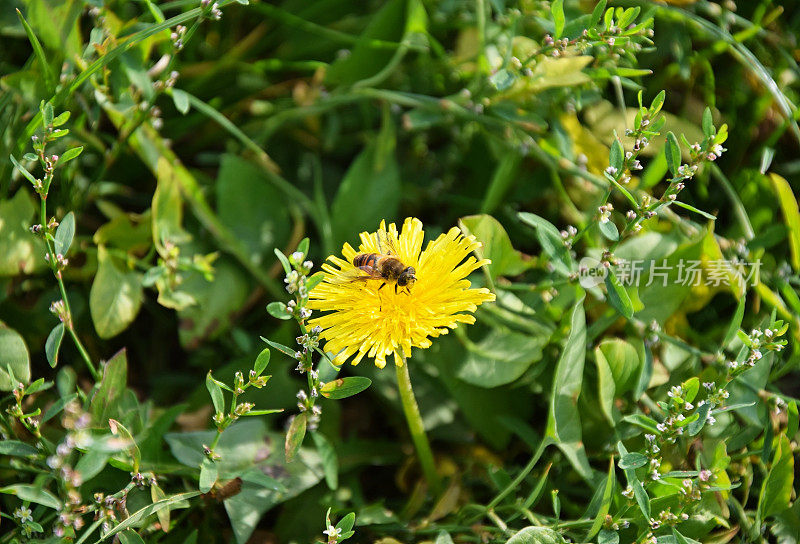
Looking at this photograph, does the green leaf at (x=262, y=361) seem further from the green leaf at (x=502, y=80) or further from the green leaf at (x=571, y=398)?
the green leaf at (x=502, y=80)

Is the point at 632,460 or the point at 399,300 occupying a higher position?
the point at 399,300

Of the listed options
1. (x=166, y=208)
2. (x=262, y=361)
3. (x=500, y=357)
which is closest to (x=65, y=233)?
(x=166, y=208)

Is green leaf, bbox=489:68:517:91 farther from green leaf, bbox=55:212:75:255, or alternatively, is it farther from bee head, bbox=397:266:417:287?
green leaf, bbox=55:212:75:255

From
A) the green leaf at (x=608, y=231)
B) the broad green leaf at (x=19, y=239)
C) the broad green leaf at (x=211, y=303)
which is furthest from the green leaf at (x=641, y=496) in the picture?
the broad green leaf at (x=19, y=239)

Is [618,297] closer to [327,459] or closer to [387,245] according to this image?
[387,245]

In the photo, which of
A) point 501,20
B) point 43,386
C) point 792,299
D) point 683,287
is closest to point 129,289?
point 43,386

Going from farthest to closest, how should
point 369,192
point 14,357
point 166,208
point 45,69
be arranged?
point 369,192 → point 166,208 → point 45,69 → point 14,357

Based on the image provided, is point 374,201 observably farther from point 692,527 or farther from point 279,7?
point 692,527

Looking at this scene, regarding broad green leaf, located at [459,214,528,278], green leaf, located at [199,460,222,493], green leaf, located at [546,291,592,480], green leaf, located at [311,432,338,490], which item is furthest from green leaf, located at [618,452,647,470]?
green leaf, located at [199,460,222,493]
